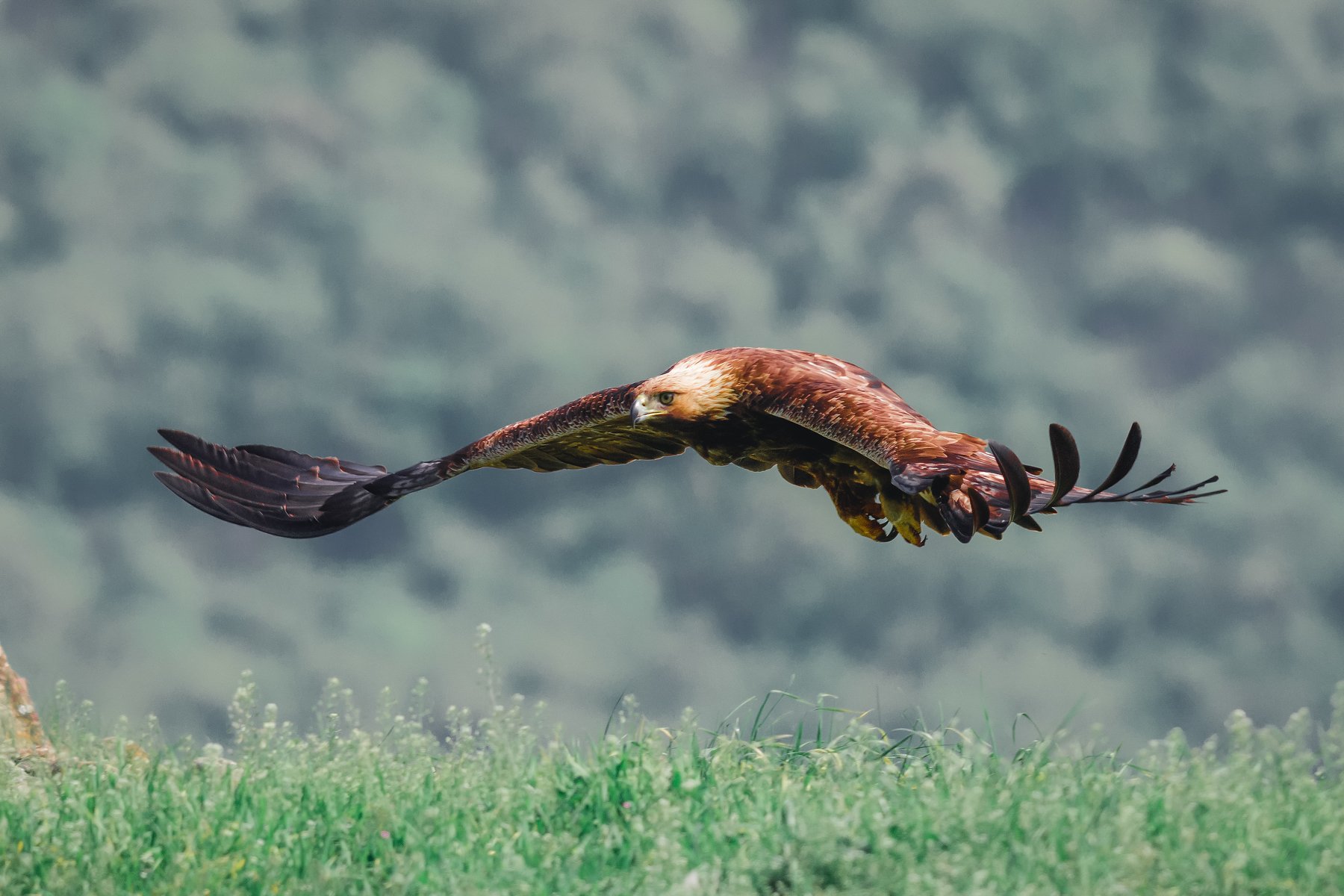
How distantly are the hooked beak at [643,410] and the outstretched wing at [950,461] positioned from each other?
764 millimetres

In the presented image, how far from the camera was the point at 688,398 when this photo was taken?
23.0 ft

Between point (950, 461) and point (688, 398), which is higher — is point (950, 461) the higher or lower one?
the lower one

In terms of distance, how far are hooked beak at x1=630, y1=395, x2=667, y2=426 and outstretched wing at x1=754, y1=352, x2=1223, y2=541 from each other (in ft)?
2.51

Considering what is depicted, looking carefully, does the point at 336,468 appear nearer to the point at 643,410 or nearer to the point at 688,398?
the point at 643,410

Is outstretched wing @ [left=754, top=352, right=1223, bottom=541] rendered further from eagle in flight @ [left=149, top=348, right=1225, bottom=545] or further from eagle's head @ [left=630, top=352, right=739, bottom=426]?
eagle's head @ [left=630, top=352, right=739, bottom=426]

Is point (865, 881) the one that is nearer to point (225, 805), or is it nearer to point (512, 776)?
point (512, 776)

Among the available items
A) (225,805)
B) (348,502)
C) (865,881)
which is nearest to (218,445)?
(348,502)

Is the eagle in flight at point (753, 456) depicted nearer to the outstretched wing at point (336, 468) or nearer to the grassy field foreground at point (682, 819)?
the outstretched wing at point (336, 468)

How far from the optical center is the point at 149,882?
459 centimetres

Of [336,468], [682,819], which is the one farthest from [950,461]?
[336,468]

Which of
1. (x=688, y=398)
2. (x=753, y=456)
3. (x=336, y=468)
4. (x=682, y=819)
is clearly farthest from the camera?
(x=336, y=468)

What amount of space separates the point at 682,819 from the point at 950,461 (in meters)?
1.97

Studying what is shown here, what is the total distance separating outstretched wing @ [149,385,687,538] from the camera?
764cm

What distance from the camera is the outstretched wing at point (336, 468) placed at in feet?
25.1
